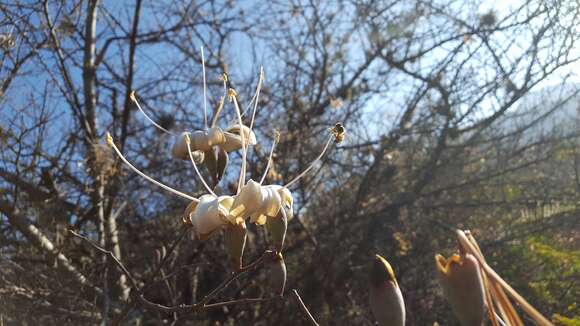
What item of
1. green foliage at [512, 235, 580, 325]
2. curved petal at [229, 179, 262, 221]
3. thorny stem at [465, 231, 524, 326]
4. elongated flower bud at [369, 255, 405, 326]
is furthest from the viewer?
green foliage at [512, 235, 580, 325]

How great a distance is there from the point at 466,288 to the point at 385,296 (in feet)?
0.51

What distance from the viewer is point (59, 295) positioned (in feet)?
8.19

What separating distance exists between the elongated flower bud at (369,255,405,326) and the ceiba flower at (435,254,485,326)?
4.9 inches

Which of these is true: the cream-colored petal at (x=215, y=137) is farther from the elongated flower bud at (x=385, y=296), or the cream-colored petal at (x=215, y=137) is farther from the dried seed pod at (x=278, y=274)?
the elongated flower bud at (x=385, y=296)

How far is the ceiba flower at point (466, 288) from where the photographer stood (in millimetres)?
773

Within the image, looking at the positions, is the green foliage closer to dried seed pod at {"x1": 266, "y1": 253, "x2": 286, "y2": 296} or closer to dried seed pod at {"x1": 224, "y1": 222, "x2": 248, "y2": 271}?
dried seed pod at {"x1": 266, "y1": 253, "x2": 286, "y2": 296}

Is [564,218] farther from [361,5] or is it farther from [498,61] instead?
[361,5]

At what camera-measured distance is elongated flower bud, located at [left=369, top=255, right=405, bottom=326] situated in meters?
0.89

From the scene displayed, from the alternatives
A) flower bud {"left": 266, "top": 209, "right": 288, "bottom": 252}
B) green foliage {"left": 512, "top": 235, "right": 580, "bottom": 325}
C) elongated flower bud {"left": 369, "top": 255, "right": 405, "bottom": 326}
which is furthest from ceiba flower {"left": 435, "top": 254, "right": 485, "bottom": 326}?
green foliage {"left": 512, "top": 235, "right": 580, "bottom": 325}

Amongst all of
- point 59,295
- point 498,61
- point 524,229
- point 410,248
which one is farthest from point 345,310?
point 498,61

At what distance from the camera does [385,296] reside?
89 centimetres

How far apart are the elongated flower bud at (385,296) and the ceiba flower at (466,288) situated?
0.12 metres

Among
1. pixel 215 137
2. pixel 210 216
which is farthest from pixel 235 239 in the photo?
pixel 215 137

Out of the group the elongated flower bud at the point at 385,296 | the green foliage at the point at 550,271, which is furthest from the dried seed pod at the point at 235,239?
the green foliage at the point at 550,271
